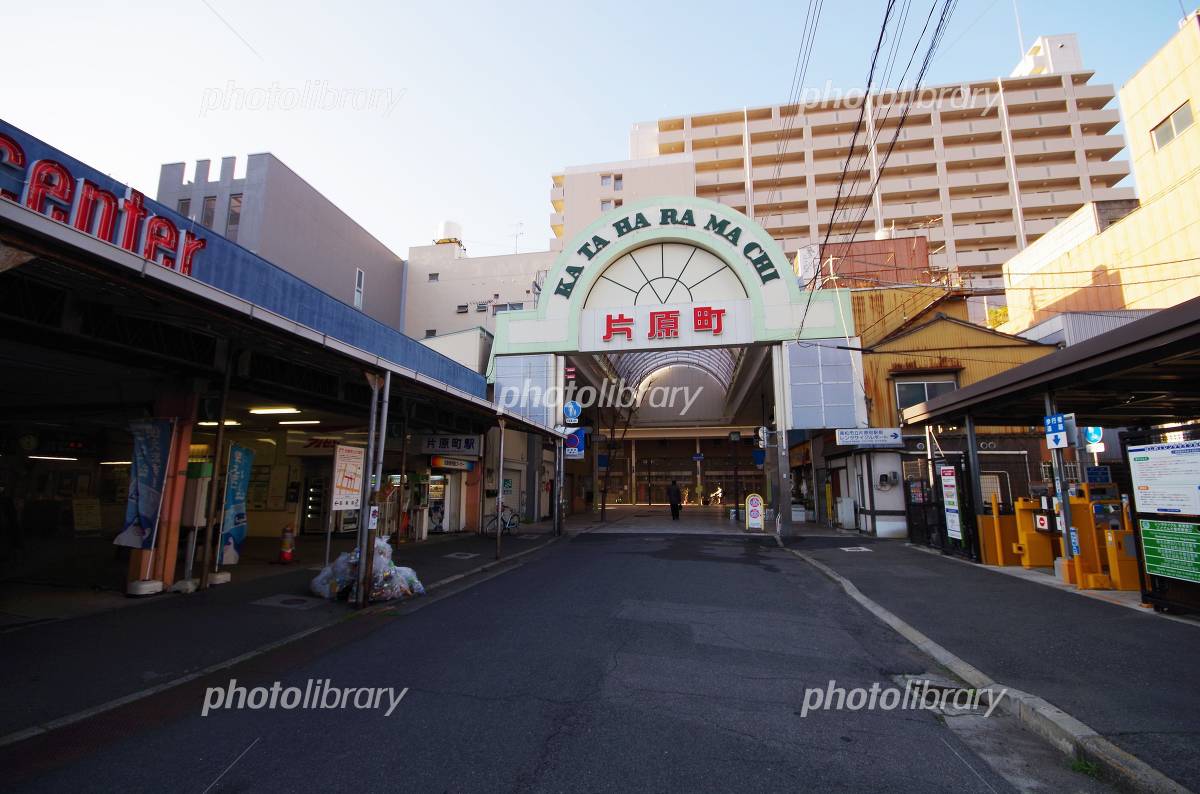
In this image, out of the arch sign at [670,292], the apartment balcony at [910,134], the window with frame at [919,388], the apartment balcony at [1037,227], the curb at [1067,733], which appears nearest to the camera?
the curb at [1067,733]

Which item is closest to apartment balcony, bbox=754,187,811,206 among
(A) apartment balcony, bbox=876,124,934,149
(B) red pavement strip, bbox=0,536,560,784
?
(A) apartment balcony, bbox=876,124,934,149

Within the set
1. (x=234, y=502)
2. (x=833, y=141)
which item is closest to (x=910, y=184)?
(x=833, y=141)

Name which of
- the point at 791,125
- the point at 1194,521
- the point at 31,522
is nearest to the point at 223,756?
the point at 1194,521

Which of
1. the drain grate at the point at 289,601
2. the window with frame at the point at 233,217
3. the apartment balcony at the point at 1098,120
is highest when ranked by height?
the apartment balcony at the point at 1098,120

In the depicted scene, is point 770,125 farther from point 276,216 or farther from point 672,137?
point 276,216

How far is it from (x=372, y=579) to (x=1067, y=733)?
7.84 m

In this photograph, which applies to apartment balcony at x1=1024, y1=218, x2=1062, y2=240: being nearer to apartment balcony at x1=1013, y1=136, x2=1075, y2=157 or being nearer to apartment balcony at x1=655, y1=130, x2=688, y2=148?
apartment balcony at x1=1013, y1=136, x2=1075, y2=157

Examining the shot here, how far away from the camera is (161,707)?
4.34 meters

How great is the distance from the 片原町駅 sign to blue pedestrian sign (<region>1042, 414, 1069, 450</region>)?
12.8m

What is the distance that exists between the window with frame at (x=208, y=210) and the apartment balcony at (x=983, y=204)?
53091 millimetres

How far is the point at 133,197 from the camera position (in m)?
8.72

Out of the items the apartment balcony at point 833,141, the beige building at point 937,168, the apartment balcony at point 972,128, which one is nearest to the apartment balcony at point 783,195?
the beige building at point 937,168

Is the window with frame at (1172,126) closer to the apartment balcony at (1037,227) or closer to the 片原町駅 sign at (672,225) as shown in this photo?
the 片原町駅 sign at (672,225)

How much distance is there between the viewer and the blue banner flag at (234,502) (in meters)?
10.1
